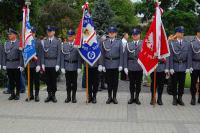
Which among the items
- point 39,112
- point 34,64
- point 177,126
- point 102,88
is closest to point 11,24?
point 102,88

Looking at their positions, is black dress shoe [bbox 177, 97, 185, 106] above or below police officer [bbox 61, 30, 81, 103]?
below

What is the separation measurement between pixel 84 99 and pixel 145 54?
236 cm

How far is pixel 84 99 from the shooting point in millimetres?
13180

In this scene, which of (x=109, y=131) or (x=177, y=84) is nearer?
(x=109, y=131)

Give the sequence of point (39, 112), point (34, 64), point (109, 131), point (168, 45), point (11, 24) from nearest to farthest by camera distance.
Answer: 1. point (109, 131)
2. point (39, 112)
3. point (168, 45)
4. point (34, 64)
5. point (11, 24)

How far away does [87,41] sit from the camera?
483 inches

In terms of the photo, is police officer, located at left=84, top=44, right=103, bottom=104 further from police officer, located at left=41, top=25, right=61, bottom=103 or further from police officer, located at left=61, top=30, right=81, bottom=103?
police officer, located at left=41, top=25, right=61, bottom=103

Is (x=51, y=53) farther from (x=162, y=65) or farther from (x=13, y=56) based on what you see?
(x=162, y=65)

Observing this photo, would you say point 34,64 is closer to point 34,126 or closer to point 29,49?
point 29,49

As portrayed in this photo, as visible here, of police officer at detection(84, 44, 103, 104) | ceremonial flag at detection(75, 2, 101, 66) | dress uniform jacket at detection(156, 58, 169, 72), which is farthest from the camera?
police officer at detection(84, 44, 103, 104)

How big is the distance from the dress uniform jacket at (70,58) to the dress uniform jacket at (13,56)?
120cm

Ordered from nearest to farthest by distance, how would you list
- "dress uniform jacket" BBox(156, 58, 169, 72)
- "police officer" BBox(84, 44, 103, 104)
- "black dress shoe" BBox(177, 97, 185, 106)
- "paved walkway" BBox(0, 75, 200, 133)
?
"paved walkway" BBox(0, 75, 200, 133) → "dress uniform jacket" BBox(156, 58, 169, 72) → "black dress shoe" BBox(177, 97, 185, 106) → "police officer" BBox(84, 44, 103, 104)

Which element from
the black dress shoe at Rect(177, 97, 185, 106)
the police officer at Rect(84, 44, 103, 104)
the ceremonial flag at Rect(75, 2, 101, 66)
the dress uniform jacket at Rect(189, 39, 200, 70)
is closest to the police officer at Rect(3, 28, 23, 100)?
the ceremonial flag at Rect(75, 2, 101, 66)

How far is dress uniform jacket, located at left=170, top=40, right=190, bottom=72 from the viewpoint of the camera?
39.4 ft
